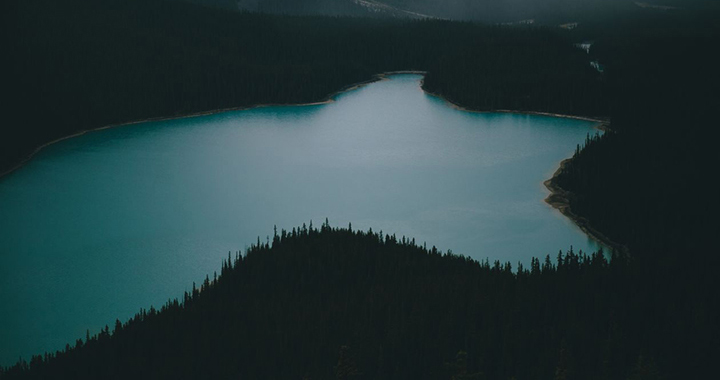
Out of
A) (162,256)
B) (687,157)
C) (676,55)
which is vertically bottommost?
(162,256)

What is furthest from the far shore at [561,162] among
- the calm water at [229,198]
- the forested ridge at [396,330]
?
the forested ridge at [396,330]

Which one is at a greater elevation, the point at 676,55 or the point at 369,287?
the point at 676,55

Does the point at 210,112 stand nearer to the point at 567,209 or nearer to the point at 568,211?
the point at 567,209

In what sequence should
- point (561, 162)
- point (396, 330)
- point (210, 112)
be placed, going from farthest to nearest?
point (210, 112) → point (561, 162) → point (396, 330)

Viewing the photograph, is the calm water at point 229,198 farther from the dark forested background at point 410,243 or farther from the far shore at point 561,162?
the dark forested background at point 410,243

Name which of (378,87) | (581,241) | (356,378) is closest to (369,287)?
(356,378)

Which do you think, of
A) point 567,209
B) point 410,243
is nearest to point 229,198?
point 410,243

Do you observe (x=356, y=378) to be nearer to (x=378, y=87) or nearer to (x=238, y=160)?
(x=238, y=160)
